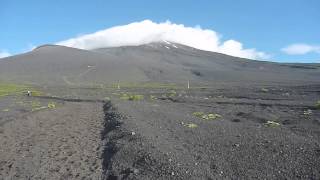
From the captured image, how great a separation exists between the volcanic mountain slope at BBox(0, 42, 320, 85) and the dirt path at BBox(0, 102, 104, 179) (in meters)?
83.6

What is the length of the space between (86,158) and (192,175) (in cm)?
511

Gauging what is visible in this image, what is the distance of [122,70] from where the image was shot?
13850 centimetres

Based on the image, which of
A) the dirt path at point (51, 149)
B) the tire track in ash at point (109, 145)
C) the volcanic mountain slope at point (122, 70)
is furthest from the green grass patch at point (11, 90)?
the tire track in ash at point (109, 145)

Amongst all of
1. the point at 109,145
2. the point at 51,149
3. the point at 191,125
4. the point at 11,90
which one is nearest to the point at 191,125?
the point at 191,125

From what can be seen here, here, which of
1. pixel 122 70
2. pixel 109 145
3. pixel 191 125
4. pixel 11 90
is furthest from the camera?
pixel 122 70

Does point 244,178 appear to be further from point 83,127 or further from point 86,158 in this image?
point 83,127

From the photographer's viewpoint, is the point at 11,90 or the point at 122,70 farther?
the point at 122,70

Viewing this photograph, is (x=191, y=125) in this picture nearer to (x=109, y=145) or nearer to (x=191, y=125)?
(x=191, y=125)

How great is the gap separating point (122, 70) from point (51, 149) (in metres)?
120

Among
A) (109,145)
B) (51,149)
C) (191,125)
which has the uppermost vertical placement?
(191,125)

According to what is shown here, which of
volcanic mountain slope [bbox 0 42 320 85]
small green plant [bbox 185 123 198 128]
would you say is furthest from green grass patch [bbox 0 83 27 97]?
small green plant [bbox 185 123 198 128]

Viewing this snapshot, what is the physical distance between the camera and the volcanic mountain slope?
409ft

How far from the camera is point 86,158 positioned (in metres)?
16.5

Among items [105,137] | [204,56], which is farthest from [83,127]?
[204,56]
